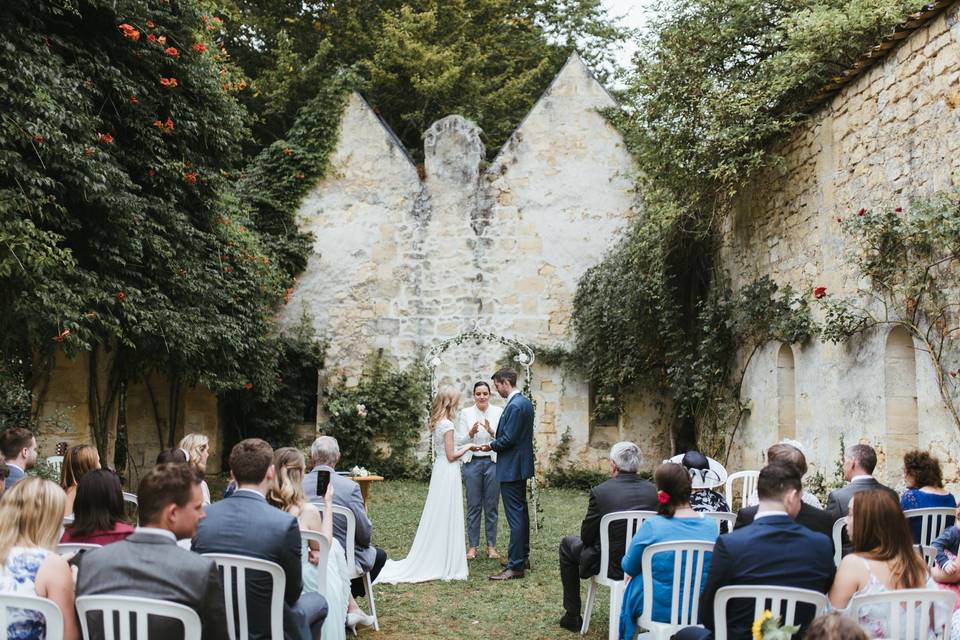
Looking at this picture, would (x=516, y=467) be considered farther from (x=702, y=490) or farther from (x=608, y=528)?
(x=608, y=528)

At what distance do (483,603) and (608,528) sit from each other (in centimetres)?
159

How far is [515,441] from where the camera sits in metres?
7.22

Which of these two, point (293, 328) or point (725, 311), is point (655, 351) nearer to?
point (725, 311)

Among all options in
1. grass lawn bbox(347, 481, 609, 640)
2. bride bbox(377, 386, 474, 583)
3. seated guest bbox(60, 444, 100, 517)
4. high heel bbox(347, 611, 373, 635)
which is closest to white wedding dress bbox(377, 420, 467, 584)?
bride bbox(377, 386, 474, 583)

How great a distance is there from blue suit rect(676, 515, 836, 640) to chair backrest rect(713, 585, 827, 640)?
37 mm

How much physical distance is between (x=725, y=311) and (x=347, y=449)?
612 cm

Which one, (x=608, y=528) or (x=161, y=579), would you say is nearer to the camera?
(x=161, y=579)

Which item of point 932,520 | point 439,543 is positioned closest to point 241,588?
point 932,520

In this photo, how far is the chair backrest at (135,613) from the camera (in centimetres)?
283

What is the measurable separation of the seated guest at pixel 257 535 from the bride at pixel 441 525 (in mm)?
3537

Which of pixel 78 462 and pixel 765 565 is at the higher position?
pixel 78 462

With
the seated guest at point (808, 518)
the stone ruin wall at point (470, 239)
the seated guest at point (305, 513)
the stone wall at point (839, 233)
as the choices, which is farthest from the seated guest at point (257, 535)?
the stone ruin wall at point (470, 239)

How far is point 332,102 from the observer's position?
1441 cm

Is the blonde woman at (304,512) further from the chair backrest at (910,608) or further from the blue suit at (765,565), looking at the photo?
the chair backrest at (910,608)
